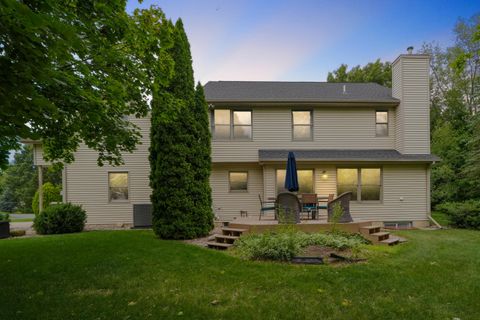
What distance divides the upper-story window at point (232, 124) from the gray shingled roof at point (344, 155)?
4.03 feet

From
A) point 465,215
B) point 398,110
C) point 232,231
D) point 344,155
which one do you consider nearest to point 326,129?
point 344,155

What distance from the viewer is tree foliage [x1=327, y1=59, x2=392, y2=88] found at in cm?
2695

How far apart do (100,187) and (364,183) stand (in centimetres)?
1232

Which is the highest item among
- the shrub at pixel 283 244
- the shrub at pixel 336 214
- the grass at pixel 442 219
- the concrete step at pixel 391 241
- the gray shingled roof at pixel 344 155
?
the gray shingled roof at pixel 344 155

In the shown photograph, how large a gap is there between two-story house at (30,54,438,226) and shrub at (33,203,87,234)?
156cm

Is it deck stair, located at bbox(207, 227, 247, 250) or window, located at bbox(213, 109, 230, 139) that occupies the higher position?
window, located at bbox(213, 109, 230, 139)

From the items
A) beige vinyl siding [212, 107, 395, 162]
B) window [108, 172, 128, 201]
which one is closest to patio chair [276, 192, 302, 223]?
beige vinyl siding [212, 107, 395, 162]

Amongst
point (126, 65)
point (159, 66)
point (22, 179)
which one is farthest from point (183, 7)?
point (22, 179)

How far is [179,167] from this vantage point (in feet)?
27.2

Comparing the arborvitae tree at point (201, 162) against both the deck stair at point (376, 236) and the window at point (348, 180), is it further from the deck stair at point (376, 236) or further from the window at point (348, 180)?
the window at point (348, 180)

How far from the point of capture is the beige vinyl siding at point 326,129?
11922mm

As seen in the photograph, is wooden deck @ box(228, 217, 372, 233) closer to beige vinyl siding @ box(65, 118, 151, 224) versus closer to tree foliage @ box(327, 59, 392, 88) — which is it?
beige vinyl siding @ box(65, 118, 151, 224)

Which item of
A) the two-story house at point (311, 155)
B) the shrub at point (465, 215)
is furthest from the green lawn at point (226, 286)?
the shrub at point (465, 215)

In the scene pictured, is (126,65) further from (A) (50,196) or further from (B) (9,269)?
(A) (50,196)
